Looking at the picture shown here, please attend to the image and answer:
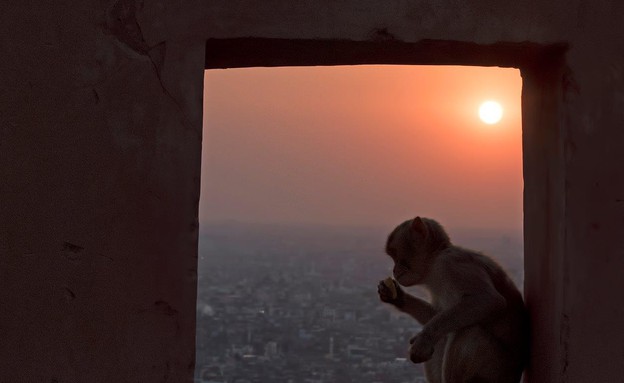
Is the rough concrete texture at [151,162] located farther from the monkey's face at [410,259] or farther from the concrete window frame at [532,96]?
the monkey's face at [410,259]

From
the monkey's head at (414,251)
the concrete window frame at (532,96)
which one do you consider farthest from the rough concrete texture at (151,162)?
the monkey's head at (414,251)

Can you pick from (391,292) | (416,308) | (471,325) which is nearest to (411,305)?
(416,308)

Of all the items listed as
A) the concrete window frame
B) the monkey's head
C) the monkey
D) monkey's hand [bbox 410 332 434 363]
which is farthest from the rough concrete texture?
the monkey's head

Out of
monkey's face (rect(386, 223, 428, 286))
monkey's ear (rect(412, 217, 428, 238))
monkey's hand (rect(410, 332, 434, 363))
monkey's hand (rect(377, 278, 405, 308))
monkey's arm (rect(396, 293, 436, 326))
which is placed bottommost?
monkey's hand (rect(410, 332, 434, 363))

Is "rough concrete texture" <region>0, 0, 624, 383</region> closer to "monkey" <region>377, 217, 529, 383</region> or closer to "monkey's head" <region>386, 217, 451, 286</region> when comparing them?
"monkey" <region>377, 217, 529, 383</region>

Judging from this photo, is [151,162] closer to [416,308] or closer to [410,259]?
[410,259]
